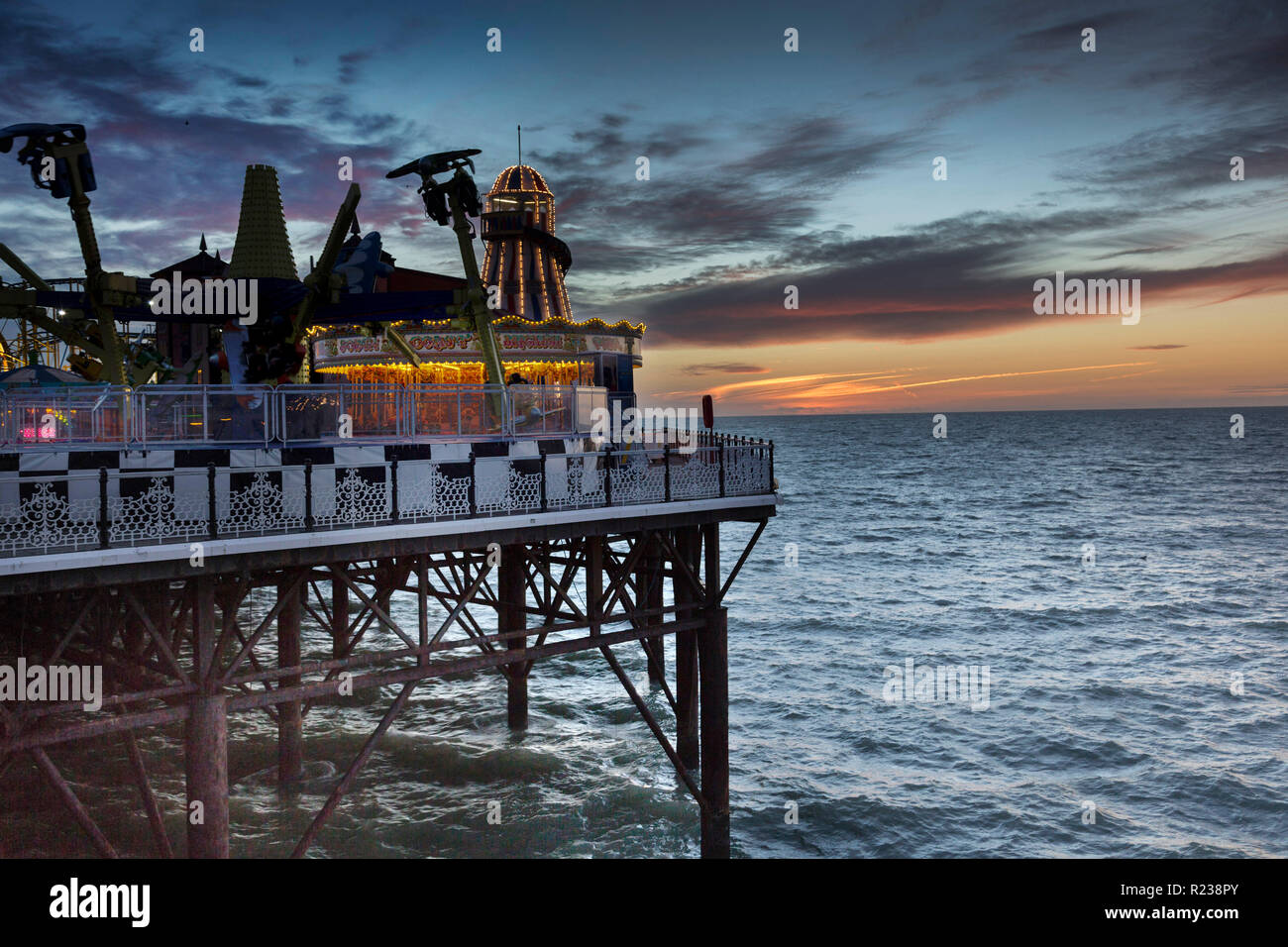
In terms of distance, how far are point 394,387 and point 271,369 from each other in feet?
7.78

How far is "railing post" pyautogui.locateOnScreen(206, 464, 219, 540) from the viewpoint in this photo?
12180 millimetres

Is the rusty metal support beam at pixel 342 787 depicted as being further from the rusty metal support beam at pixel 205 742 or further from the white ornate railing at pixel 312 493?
the white ornate railing at pixel 312 493

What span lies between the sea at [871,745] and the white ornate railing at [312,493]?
805 centimetres

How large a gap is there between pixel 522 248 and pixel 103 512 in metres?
25.7

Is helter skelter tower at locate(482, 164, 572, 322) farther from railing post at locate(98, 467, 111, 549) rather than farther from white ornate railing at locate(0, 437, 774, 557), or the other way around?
railing post at locate(98, 467, 111, 549)

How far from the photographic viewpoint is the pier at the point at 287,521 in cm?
1198

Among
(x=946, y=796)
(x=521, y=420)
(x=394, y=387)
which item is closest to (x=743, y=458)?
(x=521, y=420)

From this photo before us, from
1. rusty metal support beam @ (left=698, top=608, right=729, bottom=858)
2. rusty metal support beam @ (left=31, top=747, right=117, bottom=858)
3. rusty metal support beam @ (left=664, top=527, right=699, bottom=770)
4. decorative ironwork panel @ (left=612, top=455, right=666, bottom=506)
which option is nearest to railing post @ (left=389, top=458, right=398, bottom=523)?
decorative ironwork panel @ (left=612, top=455, right=666, bottom=506)

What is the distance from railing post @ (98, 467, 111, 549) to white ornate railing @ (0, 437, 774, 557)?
0.04ft

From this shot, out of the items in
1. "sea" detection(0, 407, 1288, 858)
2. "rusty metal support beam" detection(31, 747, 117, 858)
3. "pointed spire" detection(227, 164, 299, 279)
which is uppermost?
"pointed spire" detection(227, 164, 299, 279)

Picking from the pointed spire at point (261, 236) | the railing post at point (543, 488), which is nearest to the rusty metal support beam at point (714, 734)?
the railing post at point (543, 488)

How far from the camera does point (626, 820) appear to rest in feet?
69.3
